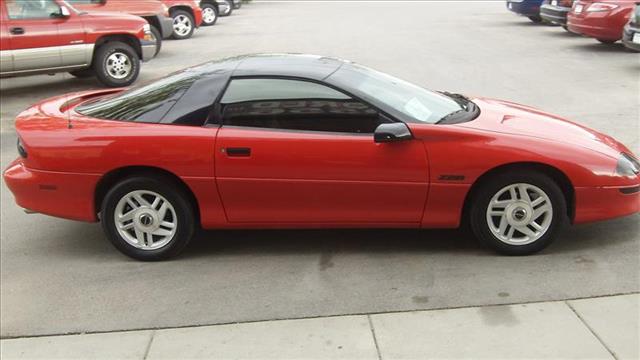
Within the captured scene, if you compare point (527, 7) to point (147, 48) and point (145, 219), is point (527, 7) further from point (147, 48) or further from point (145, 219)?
point (145, 219)

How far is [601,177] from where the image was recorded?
4.20 m

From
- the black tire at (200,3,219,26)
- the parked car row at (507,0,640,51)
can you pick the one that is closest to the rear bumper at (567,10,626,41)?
the parked car row at (507,0,640,51)

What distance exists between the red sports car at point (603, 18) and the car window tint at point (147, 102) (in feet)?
35.1

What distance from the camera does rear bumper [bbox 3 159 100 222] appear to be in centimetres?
438

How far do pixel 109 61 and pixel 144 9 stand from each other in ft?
11.6

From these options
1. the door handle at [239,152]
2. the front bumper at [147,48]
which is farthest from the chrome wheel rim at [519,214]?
the front bumper at [147,48]

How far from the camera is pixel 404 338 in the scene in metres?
3.37

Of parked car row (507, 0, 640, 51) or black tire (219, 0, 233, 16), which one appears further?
black tire (219, 0, 233, 16)

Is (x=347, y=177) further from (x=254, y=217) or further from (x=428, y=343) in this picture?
(x=428, y=343)

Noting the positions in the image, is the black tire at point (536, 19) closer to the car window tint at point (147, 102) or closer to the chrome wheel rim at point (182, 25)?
the chrome wheel rim at point (182, 25)

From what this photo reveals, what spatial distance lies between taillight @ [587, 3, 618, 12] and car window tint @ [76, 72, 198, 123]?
1065 cm

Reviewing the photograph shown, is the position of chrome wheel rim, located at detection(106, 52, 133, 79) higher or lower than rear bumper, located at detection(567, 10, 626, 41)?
lower

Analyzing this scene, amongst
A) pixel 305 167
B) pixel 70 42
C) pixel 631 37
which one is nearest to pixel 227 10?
pixel 70 42

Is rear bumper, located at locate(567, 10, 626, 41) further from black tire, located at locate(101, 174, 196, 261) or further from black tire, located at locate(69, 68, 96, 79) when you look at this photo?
black tire, located at locate(101, 174, 196, 261)
